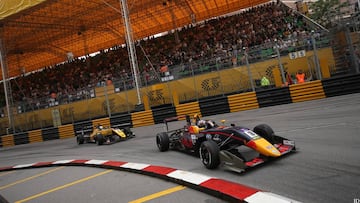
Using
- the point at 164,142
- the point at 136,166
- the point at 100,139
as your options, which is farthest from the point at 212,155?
the point at 100,139

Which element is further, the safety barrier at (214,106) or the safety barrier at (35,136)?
the safety barrier at (35,136)

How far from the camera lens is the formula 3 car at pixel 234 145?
4648 millimetres

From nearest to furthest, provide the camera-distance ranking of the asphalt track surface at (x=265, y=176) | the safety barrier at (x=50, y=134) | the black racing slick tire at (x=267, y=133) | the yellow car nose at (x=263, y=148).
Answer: the asphalt track surface at (x=265, y=176) < the yellow car nose at (x=263, y=148) < the black racing slick tire at (x=267, y=133) < the safety barrier at (x=50, y=134)

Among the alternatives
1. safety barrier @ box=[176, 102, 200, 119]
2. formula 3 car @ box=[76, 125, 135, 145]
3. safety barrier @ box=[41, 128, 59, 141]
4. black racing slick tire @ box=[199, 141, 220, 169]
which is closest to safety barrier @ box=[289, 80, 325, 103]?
safety barrier @ box=[176, 102, 200, 119]

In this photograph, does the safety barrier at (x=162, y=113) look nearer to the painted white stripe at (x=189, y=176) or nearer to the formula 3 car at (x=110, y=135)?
the formula 3 car at (x=110, y=135)

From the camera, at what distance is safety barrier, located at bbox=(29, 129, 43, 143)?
18.2 m

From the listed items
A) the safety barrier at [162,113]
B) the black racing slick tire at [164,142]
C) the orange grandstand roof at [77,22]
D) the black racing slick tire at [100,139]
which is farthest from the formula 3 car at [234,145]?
the orange grandstand roof at [77,22]

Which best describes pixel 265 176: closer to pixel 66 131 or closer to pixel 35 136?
pixel 66 131

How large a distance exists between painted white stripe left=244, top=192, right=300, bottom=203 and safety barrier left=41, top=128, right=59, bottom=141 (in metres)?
16.3

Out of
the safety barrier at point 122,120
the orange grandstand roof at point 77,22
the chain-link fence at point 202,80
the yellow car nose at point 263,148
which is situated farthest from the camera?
the orange grandstand roof at point 77,22

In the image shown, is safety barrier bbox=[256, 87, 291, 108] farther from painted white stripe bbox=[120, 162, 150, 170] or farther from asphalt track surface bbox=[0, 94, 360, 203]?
painted white stripe bbox=[120, 162, 150, 170]

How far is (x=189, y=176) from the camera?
15.4ft

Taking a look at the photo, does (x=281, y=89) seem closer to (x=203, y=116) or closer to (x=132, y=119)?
(x=203, y=116)

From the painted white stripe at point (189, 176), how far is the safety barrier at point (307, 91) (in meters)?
9.29
